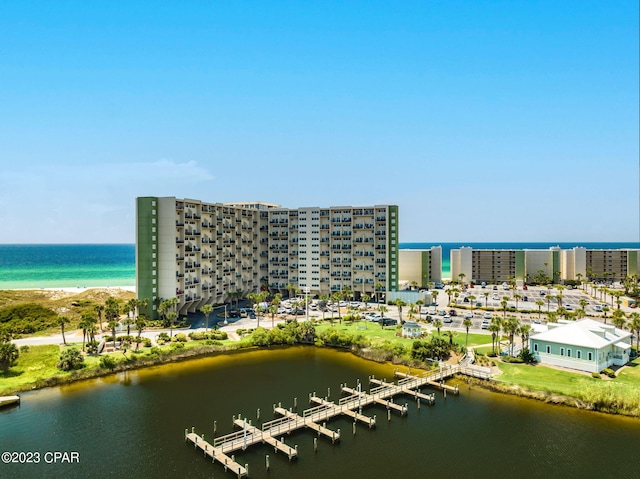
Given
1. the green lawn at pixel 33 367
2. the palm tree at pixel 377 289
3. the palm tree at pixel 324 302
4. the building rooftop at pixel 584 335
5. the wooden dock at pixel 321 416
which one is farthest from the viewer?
the palm tree at pixel 377 289

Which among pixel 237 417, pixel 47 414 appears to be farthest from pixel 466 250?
pixel 47 414

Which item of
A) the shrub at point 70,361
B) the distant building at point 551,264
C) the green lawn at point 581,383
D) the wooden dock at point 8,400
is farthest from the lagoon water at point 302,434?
the distant building at point 551,264

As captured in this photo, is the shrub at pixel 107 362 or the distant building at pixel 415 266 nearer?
the shrub at pixel 107 362

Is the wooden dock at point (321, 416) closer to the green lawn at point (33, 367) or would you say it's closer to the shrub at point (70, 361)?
the shrub at point (70, 361)

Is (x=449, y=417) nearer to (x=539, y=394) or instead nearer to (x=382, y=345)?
(x=539, y=394)

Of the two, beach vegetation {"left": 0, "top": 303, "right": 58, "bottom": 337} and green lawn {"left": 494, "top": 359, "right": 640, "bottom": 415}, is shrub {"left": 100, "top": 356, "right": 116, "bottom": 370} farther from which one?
green lawn {"left": 494, "top": 359, "right": 640, "bottom": 415}

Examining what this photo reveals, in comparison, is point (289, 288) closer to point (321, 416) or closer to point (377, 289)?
point (377, 289)

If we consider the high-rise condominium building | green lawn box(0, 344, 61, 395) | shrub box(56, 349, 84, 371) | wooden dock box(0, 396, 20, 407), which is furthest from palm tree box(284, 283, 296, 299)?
wooden dock box(0, 396, 20, 407)

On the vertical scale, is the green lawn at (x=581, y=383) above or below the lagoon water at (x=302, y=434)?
above
